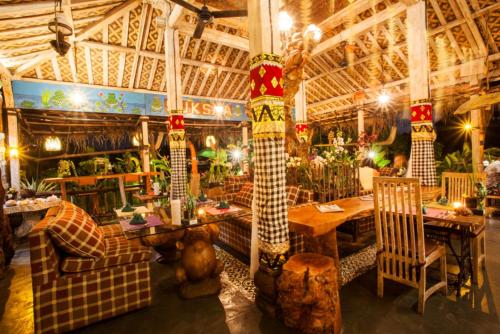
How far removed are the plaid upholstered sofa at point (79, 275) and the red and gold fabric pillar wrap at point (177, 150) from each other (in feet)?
9.58

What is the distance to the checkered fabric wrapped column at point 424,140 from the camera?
488 centimetres

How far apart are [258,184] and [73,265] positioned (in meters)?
2.11

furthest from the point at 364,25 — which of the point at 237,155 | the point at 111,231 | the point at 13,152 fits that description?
the point at 13,152

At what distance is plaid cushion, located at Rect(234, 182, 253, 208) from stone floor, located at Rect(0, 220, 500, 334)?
2.35 m

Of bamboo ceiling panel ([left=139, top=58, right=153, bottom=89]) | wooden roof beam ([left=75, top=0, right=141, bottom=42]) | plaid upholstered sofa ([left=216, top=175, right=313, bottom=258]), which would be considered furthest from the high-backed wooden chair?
bamboo ceiling panel ([left=139, top=58, right=153, bottom=89])

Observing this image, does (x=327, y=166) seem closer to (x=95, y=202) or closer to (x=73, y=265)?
(x=73, y=265)

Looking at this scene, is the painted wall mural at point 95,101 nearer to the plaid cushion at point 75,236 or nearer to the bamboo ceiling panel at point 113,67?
the bamboo ceiling panel at point 113,67

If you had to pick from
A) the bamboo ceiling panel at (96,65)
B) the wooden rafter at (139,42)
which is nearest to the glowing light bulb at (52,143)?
the bamboo ceiling panel at (96,65)

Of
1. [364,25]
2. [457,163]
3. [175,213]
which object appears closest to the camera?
[175,213]

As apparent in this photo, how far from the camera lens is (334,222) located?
2.78 m

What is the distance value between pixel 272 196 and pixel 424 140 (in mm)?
3928

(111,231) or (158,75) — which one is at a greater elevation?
(158,75)

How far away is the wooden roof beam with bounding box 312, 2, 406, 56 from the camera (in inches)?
226

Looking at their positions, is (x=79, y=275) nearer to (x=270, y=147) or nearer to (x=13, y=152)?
(x=270, y=147)
